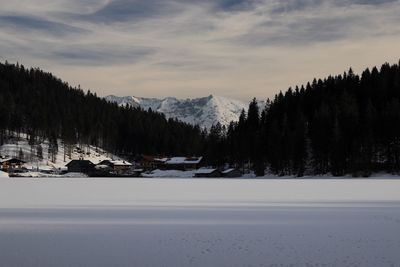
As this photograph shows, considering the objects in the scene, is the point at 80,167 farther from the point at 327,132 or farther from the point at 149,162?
the point at 327,132

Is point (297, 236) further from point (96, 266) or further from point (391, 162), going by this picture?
point (391, 162)

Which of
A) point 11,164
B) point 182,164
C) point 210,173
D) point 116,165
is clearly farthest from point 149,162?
point 210,173

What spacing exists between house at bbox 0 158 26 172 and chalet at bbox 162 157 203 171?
139 ft

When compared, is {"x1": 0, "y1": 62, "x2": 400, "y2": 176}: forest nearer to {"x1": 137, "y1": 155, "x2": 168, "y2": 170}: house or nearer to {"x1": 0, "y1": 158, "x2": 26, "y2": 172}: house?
{"x1": 137, "y1": 155, "x2": 168, "y2": 170}: house

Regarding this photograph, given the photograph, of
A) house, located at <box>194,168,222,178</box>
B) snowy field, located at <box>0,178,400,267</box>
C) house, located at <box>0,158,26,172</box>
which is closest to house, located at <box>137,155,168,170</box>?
house, located at <box>0,158,26,172</box>

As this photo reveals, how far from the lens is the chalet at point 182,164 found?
152 m

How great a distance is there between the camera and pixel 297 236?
624 inches

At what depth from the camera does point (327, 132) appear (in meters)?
A: 105

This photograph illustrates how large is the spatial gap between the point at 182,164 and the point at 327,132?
A: 192 feet

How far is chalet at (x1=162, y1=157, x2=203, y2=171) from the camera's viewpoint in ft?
499

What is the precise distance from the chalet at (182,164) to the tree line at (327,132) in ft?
30.5

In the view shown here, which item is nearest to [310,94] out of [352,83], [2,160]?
[352,83]

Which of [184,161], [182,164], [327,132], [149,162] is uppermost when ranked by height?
[327,132]

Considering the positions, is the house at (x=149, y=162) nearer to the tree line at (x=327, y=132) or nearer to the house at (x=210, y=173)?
Result: the tree line at (x=327, y=132)
